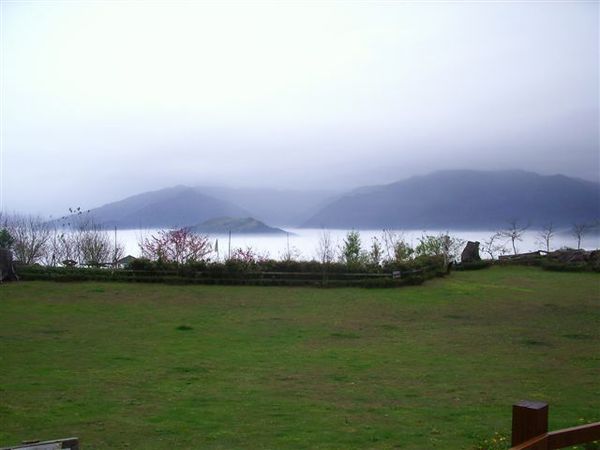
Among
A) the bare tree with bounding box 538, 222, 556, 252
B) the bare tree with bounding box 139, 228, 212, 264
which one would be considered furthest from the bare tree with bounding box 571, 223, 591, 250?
the bare tree with bounding box 139, 228, 212, 264

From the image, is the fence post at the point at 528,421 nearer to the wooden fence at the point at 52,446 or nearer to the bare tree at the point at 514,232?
the wooden fence at the point at 52,446

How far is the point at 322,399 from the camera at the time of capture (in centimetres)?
757

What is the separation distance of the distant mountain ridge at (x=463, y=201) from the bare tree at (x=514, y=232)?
3076 centimetres

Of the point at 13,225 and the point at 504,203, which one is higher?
the point at 504,203

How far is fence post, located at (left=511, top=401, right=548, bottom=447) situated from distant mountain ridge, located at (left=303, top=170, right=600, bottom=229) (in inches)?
2672

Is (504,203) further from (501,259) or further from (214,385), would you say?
(214,385)

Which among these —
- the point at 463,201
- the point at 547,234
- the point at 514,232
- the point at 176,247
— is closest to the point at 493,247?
the point at 514,232

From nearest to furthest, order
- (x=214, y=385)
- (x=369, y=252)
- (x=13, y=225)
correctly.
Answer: (x=214, y=385), (x=369, y=252), (x=13, y=225)

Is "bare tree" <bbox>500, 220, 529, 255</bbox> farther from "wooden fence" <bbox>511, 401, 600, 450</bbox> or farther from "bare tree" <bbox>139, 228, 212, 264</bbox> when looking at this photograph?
"wooden fence" <bbox>511, 401, 600, 450</bbox>

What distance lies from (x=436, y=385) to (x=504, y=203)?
84207 millimetres

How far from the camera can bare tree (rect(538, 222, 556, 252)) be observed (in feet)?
119

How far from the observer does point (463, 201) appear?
8831 centimetres

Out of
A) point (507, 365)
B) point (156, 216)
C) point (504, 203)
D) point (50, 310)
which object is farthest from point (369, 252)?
point (504, 203)

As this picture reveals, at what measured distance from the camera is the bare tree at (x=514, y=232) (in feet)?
124
